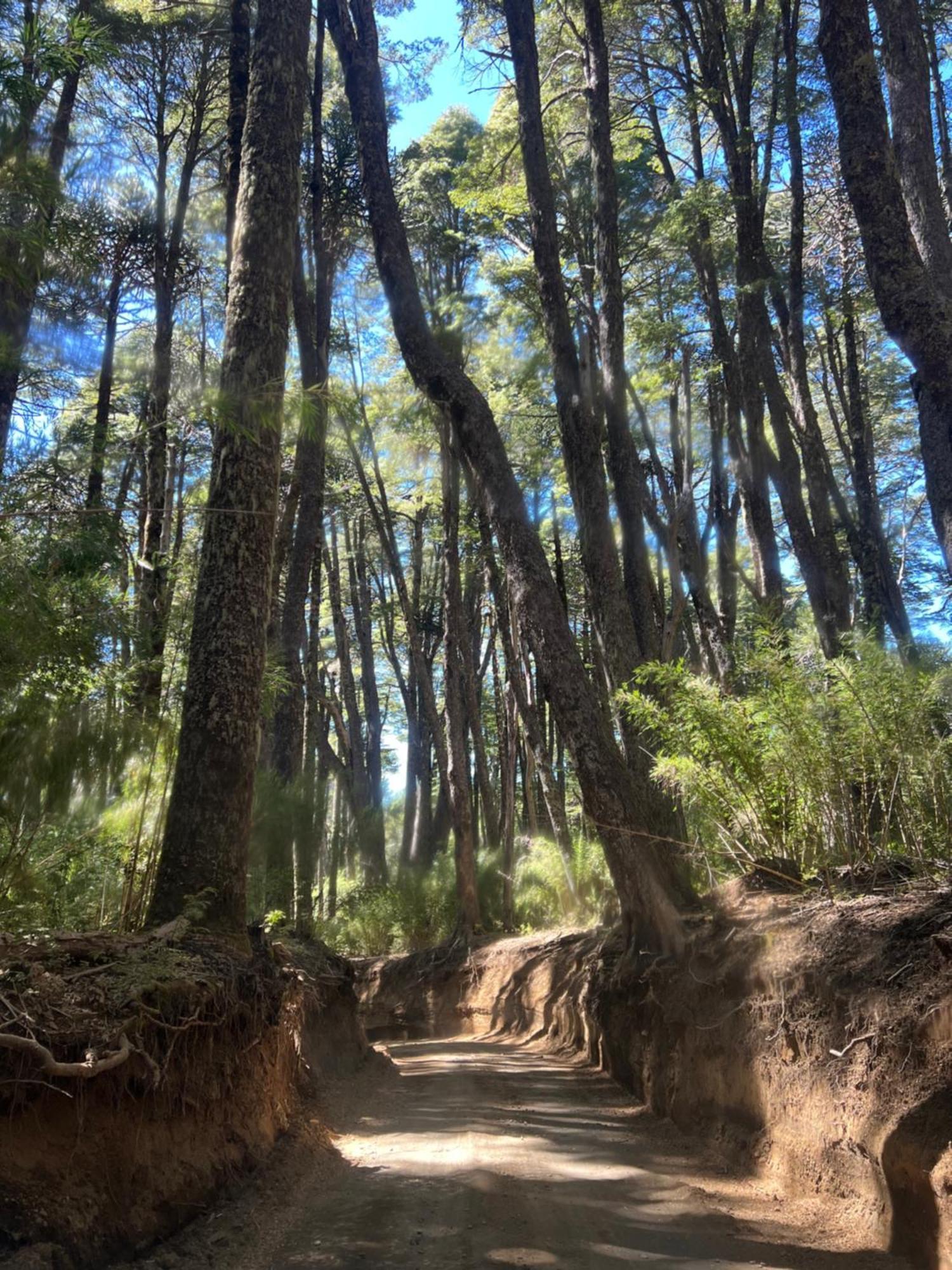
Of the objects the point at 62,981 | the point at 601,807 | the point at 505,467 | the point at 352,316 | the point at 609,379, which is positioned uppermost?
the point at 352,316

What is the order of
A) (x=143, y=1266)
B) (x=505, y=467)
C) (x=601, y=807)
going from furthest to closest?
(x=505, y=467)
(x=601, y=807)
(x=143, y=1266)

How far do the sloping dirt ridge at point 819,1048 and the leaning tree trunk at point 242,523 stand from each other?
10.6 feet

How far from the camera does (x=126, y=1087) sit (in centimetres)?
389

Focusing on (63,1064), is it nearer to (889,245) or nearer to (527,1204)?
(527,1204)

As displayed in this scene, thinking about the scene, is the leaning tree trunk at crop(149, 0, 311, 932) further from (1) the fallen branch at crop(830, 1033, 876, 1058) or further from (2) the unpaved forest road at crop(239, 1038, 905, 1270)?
(1) the fallen branch at crop(830, 1033, 876, 1058)

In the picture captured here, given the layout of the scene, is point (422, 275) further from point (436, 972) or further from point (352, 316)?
point (436, 972)

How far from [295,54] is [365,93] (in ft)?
15.9

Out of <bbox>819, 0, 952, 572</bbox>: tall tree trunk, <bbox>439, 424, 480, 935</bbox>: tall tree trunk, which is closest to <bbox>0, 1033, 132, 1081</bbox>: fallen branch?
<bbox>819, 0, 952, 572</bbox>: tall tree trunk

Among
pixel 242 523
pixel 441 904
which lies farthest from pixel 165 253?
pixel 441 904

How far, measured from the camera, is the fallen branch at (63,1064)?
10.6 ft

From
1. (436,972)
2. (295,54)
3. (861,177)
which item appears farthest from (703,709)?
(436,972)

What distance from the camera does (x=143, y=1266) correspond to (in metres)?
3.55

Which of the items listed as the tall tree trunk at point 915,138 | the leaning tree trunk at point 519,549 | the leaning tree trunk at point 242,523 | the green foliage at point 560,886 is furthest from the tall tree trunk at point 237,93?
the green foliage at point 560,886

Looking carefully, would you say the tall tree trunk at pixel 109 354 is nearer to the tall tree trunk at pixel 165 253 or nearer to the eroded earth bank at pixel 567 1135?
the tall tree trunk at pixel 165 253
